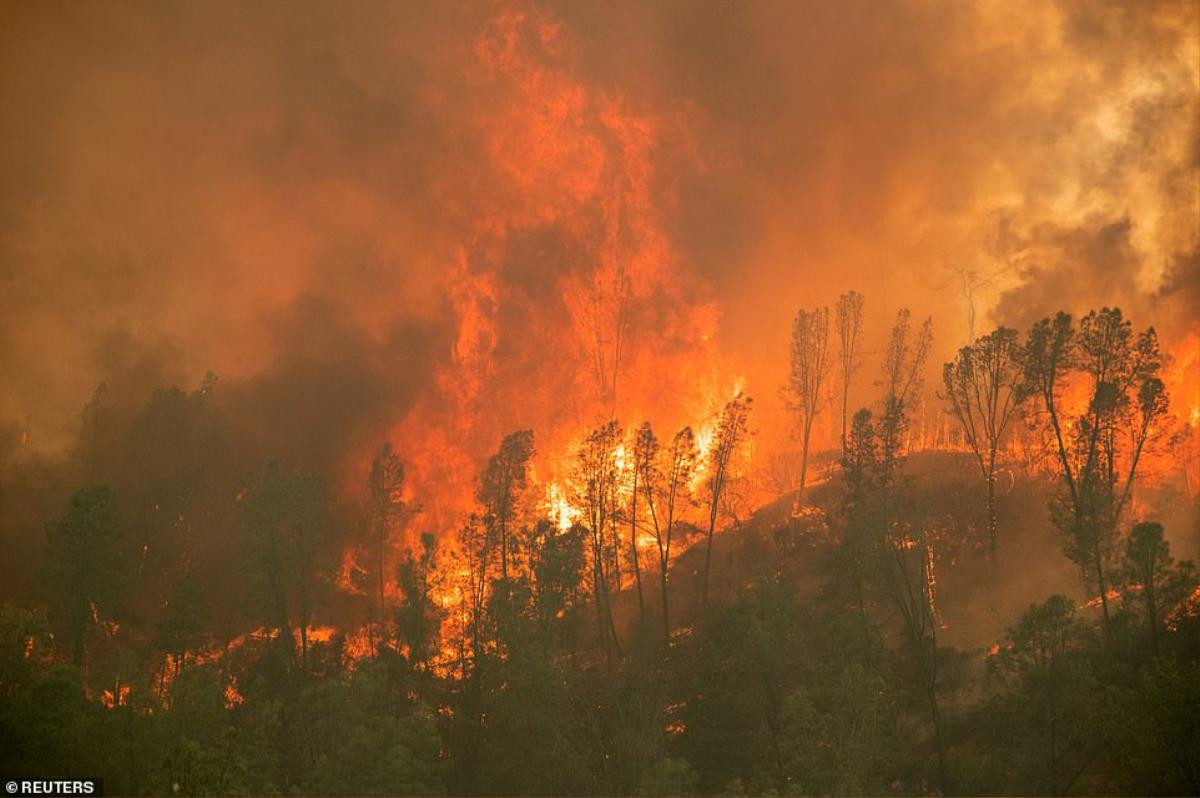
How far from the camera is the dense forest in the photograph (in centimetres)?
4766

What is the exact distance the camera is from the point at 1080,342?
69188 mm

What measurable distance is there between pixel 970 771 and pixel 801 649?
12.6 meters

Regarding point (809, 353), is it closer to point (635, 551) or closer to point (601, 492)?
point (635, 551)

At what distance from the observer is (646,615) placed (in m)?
77.2

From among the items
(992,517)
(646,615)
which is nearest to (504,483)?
(646,615)

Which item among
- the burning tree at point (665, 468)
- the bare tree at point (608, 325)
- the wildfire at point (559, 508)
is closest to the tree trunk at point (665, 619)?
the burning tree at point (665, 468)

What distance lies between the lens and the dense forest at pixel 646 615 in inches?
1876

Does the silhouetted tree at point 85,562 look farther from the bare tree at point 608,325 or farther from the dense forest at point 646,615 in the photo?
the bare tree at point 608,325

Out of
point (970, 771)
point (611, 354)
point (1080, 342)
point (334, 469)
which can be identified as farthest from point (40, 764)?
point (611, 354)

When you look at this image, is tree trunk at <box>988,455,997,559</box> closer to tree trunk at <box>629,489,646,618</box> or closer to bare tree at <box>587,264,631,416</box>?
tree trunk at <box>629,489,646,618</box>

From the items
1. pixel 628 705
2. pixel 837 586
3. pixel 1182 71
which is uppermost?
pixel 1182 71

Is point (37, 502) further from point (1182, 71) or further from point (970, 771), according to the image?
point (1182, 71)

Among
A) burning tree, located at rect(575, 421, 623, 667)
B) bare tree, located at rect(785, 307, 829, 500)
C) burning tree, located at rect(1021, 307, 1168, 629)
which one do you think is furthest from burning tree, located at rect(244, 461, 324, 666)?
burning tree, located at rect(1021, 307, 1168, 629)

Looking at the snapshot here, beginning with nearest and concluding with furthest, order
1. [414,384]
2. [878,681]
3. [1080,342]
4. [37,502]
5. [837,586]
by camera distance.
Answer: [878,681] < [1080,342] < [837,586] < [37,502] < [414,384]
